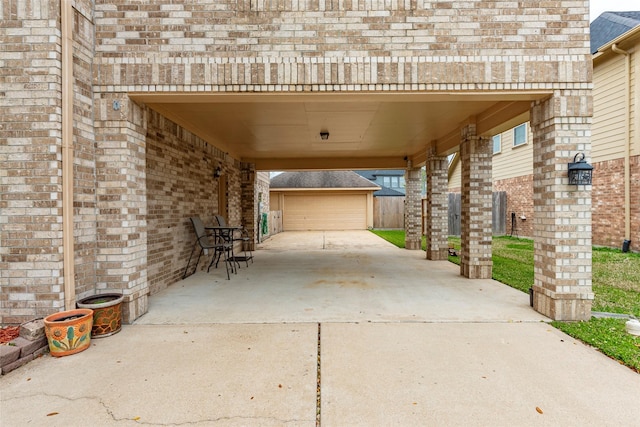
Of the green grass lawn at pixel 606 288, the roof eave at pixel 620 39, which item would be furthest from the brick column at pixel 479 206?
the roof eave at pixel 620 39

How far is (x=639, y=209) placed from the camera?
7629 mm

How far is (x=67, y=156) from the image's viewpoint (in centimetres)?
321

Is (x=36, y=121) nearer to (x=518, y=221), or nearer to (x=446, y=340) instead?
(x=446, y=340)

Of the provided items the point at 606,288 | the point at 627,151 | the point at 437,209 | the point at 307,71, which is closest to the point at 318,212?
the point at 437,209

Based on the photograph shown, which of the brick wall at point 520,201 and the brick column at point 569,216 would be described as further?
the brick wall at point 520,201

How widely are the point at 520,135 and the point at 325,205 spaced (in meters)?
10.2

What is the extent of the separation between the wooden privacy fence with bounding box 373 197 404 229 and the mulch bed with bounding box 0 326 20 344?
17.6 m

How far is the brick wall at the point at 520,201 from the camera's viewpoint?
11758 mm

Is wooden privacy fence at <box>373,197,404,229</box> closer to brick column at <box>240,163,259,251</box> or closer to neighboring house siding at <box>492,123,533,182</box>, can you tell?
neighboring house siding at <box>492,123,533,182</box>

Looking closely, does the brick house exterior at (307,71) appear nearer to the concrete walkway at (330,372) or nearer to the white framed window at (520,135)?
the concrete walkway at (330,372)

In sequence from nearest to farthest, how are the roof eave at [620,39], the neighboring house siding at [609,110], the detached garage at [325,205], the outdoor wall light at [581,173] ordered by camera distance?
the outdoor wall light at [581,173] < the roof eave at [620,39] < the neighboring house siding at [609,110] < the detached garage at [325,205]

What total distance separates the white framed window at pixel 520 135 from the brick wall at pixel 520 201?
134 cm

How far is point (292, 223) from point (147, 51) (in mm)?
15258

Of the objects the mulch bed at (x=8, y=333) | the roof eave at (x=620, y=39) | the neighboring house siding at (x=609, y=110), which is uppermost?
Result: the roof eave at (x=620, y=39)
